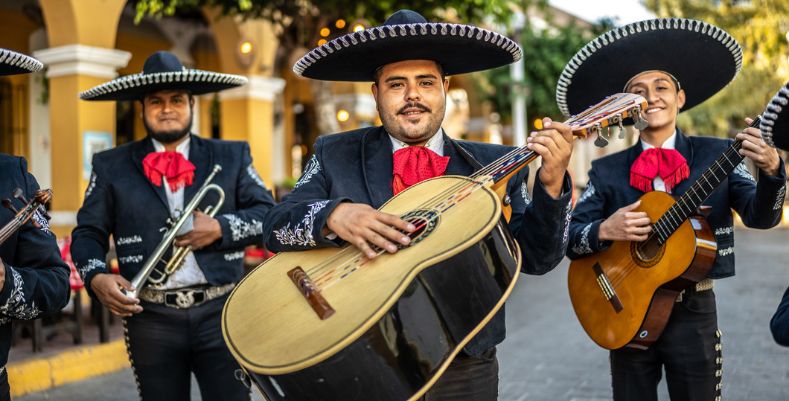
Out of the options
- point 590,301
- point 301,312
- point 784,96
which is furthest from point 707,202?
point 301,312

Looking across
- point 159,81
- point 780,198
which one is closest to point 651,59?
point 780,198

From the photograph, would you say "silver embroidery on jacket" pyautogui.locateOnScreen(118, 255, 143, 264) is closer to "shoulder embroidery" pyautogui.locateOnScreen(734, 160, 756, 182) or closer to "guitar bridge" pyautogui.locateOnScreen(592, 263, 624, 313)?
"guitar bridge" pyautogui.locateOnScreen(592, 263, 624, 313)

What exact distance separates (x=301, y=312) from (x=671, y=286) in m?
1.85

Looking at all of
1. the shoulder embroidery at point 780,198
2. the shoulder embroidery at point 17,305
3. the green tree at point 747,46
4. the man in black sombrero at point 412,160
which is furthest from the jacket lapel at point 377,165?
the green tree at point 747,46

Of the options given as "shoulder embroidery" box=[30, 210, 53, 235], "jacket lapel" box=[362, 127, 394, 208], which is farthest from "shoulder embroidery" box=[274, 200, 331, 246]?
"shoulder embroidery" box=[30, 210, 53, 235]

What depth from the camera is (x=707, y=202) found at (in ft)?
11.4

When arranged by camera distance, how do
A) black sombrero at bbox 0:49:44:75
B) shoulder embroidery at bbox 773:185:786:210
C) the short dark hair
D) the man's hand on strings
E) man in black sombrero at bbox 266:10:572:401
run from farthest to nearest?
shoulder embroidery at bbox 773:185:786:210, the short dark hair, black sombrero at bbox 0:49:44:75, man in black sombrero at bbox 266:10:572:401, the man's hand on strings

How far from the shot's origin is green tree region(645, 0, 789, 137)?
20.2 metres

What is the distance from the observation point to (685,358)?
3361 mm

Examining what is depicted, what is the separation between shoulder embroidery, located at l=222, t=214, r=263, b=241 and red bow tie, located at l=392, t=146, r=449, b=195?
4.60 feet

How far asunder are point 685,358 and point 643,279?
1.21ft

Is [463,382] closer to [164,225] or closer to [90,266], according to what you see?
[164,225]

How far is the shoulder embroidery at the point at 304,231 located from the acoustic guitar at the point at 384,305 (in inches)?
2.2

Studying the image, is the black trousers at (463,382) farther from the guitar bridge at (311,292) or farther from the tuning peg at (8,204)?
the tuning peg at (8,204)
